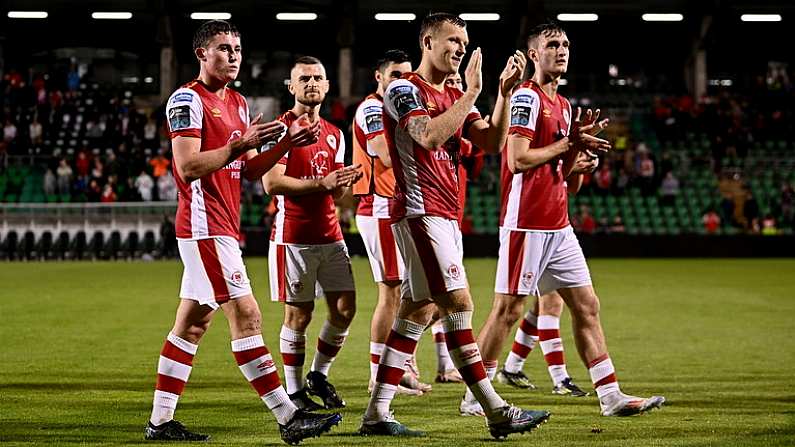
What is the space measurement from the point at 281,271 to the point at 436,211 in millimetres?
1948

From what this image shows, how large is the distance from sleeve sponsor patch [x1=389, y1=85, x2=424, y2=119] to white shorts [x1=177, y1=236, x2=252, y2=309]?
1.19m

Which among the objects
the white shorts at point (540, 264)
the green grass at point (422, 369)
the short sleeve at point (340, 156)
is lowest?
the green grass at point (422, 369)

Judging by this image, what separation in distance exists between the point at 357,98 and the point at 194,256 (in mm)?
33513

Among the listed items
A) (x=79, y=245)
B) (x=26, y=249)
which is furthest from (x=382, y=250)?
(x=26, y=249)

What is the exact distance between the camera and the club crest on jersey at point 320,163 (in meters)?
7.86

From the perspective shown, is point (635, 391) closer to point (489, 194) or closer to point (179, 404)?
point (179, 404)

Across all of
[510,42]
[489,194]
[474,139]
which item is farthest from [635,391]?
[510,42]

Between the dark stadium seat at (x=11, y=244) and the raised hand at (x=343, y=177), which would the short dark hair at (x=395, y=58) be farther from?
the dark stadium seat at (x=11, y=244)

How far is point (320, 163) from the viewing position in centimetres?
790

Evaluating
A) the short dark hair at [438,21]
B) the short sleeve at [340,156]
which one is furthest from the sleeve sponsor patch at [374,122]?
the short dark hair at [438,21]

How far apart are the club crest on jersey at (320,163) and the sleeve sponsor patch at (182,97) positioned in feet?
5.91

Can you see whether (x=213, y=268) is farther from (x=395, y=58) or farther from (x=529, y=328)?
(x=529, y=328)

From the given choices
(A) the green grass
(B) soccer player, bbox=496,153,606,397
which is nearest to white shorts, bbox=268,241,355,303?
(A) the green grass

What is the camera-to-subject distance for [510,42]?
4322 centimetres
